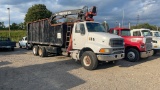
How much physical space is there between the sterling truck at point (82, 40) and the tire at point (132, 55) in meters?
2.50

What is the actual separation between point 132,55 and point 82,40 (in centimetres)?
419

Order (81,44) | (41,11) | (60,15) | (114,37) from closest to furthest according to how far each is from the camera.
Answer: (114,37), (81,44), (60,15), (41,11)

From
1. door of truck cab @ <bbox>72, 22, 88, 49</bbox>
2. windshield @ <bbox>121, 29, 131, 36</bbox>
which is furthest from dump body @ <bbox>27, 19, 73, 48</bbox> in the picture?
windshield @ <bbox>121, 29, 131, 36</bbox>

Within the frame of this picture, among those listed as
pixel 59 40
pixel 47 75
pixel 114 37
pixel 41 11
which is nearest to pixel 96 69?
pixel 114 37

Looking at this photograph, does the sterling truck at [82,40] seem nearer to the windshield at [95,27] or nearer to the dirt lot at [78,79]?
the windshield at [95,27]

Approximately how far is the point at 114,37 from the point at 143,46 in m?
3.51

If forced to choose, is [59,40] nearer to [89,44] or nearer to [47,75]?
[89,44]

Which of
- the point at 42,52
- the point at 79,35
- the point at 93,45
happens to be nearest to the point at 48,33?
the point at 42,52

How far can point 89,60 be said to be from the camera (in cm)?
1095

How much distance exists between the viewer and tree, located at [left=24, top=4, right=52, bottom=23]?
221 ft

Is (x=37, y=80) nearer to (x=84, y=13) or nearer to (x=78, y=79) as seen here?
(x=78, y=79)

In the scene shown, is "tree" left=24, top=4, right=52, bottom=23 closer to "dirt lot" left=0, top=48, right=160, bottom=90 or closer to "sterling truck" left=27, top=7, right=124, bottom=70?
"sterling truck" left=27, top=7, right=124, bottom=70

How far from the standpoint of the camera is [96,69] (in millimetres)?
11062

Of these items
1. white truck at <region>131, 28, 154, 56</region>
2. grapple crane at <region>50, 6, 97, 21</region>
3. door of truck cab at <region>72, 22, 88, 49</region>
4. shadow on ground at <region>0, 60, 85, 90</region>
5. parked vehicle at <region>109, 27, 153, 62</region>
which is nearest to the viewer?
shadow on ground at <region>0, 60, 85, 90</region>
